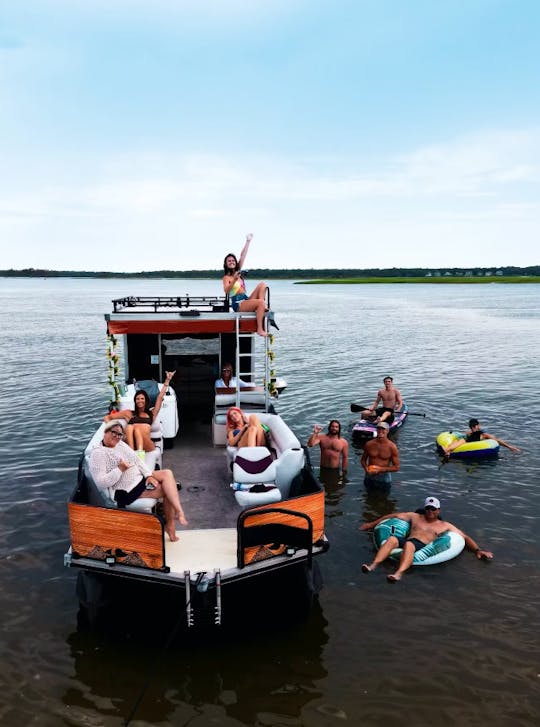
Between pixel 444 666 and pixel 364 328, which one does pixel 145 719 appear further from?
pixel 364 328

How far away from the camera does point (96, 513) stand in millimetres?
6938

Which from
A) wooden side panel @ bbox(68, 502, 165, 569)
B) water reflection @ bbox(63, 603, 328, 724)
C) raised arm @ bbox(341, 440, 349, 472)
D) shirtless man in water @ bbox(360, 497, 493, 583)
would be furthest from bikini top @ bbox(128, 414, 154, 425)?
raised arm @ bbox(341, 440, 349, 472)

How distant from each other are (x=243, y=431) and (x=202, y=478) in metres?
1.19

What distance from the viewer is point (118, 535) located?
6945 millimetres

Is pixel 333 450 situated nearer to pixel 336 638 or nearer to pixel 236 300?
pixel 236 300

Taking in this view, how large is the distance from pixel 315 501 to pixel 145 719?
3.15m

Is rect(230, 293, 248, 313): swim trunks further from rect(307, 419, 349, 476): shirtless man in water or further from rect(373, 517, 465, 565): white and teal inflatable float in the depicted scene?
rect(373, 517, 465, 565): white and teal inflatable float

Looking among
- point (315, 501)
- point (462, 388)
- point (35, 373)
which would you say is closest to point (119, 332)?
point (315, 501)

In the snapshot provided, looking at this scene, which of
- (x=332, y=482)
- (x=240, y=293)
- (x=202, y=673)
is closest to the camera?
(x=202, y=673)

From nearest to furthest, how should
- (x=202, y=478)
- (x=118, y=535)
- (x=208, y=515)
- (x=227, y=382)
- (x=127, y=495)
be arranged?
(x=118, y=535) < (x=127, y=495) < (x=208, y=515) < (x=202, y=478) < (x=227, y=382)

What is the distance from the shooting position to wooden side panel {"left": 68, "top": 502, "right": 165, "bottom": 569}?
6777 millimetres

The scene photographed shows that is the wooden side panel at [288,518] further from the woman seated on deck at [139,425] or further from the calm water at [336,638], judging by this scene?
the woman seated on deck at [139,425]

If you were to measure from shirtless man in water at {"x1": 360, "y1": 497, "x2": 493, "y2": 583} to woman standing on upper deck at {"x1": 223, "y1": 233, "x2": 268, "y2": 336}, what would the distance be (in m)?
4.63

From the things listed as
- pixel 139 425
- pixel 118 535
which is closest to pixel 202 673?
pixel 118 535
